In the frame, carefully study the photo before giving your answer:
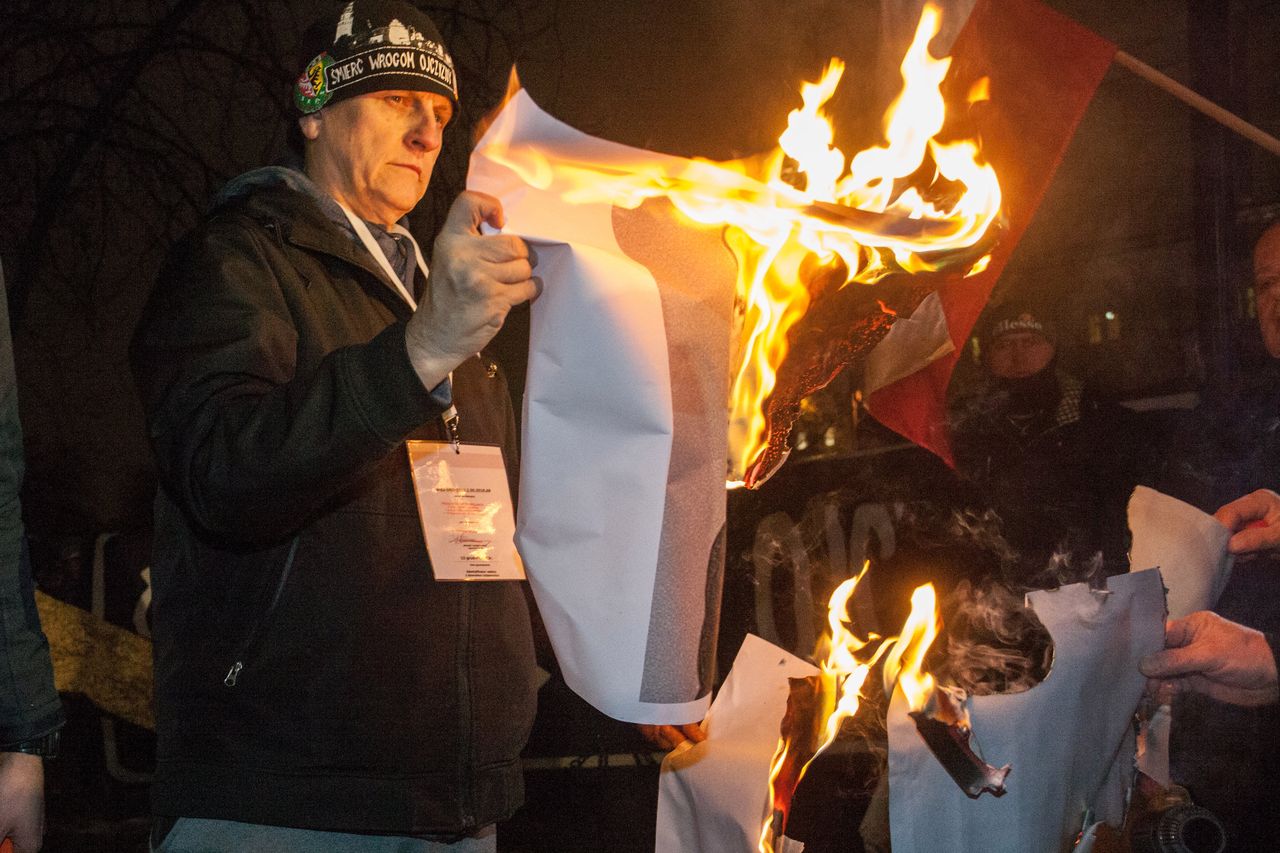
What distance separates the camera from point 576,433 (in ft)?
5.88

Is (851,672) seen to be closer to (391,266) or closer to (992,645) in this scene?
(992,645)

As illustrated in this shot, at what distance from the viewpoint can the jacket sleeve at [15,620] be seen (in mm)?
2152

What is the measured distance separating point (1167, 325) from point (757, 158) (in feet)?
21.8

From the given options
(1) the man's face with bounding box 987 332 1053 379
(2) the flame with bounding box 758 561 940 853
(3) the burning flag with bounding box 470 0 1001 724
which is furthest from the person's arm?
(1) the man's face with bounding box 987 332 1053 379

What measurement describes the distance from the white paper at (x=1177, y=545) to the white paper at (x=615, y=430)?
3.10ft

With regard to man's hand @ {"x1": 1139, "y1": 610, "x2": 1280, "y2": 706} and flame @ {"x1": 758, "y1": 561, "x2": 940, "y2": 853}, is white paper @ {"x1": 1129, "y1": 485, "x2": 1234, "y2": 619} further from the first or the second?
flame @ {"x1": 758, "y1": 561, "x2": 940, "y2": 853}

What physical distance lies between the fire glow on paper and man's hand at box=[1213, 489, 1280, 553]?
3.79ft

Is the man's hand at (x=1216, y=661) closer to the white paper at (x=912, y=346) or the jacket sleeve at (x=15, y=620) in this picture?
the white paper at (x=912, y=346)

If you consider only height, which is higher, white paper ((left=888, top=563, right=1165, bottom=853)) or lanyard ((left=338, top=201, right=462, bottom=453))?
lanyard ((left=338, top=201, right=462, bottom=453))

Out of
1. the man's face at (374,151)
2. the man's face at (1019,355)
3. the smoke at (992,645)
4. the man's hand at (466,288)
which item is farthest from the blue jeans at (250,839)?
the man's face at (1019,355)

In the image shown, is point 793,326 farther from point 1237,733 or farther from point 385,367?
point 1237,733

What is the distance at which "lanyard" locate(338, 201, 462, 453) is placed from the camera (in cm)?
232

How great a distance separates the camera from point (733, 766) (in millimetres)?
2162

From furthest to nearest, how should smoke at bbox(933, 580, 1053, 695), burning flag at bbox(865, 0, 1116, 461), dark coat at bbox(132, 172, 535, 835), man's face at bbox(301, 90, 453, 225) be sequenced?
burning flag at bbox(865, 0, 1116, 461) → man's face at bbox(301, 90, 453, 225) → smoke at bbox(933, 580, 1053, 695) → dark coat at bbox(132, 172, 535, 835)
